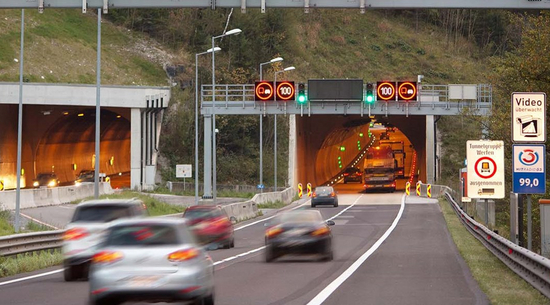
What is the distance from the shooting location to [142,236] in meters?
13.6

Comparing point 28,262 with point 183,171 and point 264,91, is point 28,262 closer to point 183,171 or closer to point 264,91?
point 183,171

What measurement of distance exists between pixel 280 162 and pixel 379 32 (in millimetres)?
44323

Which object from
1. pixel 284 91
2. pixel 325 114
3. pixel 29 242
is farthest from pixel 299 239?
pixel 325 114

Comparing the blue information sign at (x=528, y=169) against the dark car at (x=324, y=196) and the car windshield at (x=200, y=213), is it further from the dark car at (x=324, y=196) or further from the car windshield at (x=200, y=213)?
the dark car at (x=324, y=196)

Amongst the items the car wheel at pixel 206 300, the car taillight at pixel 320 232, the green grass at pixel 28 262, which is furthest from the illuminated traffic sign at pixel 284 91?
the car wheel at pixel 206 300

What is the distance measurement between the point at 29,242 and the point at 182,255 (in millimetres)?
13736

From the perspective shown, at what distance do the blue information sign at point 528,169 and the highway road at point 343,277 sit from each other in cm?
227

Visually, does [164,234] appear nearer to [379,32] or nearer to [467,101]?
[467,101]

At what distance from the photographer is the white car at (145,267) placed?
1330cm

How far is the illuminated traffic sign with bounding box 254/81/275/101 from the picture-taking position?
195 feet

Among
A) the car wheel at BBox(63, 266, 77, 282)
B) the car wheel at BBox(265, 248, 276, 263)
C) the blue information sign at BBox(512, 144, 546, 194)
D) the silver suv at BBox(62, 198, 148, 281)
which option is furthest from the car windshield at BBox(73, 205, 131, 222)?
the blue information sign at BBox(512, 144, 546, 194)

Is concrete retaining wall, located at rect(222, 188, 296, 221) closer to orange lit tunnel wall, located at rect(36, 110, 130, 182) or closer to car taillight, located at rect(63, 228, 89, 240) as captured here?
orange lit tunnel wall, located at rect(36, 110, 130, 182)

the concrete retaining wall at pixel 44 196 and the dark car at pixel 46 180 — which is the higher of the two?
the dark car at pixel 46 180

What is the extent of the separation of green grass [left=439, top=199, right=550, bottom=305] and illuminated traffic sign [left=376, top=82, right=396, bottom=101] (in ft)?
86.5
